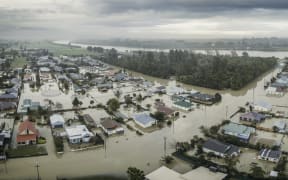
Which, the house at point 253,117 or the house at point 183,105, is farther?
the house at point 183,105

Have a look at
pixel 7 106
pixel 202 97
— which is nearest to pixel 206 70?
pixel 202 97

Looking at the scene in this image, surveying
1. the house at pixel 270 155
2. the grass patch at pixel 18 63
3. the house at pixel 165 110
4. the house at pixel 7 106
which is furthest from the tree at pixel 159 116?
the grass patch at pixel 18 63

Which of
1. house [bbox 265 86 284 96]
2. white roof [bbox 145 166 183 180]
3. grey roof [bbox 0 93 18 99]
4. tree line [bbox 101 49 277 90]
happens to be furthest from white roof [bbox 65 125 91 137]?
house [bbox 265 86 284 96]

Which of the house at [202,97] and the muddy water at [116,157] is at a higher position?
the house at [202,97]

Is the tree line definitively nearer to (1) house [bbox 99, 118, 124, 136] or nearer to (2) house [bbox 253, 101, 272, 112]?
(2) house [bbox 253, 101, 272, 112]

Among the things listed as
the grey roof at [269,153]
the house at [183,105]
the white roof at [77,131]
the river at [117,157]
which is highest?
the house at [183,105]

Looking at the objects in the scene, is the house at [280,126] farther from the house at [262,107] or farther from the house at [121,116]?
the house at [121,116]

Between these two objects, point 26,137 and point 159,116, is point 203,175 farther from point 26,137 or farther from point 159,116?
point 26,137
